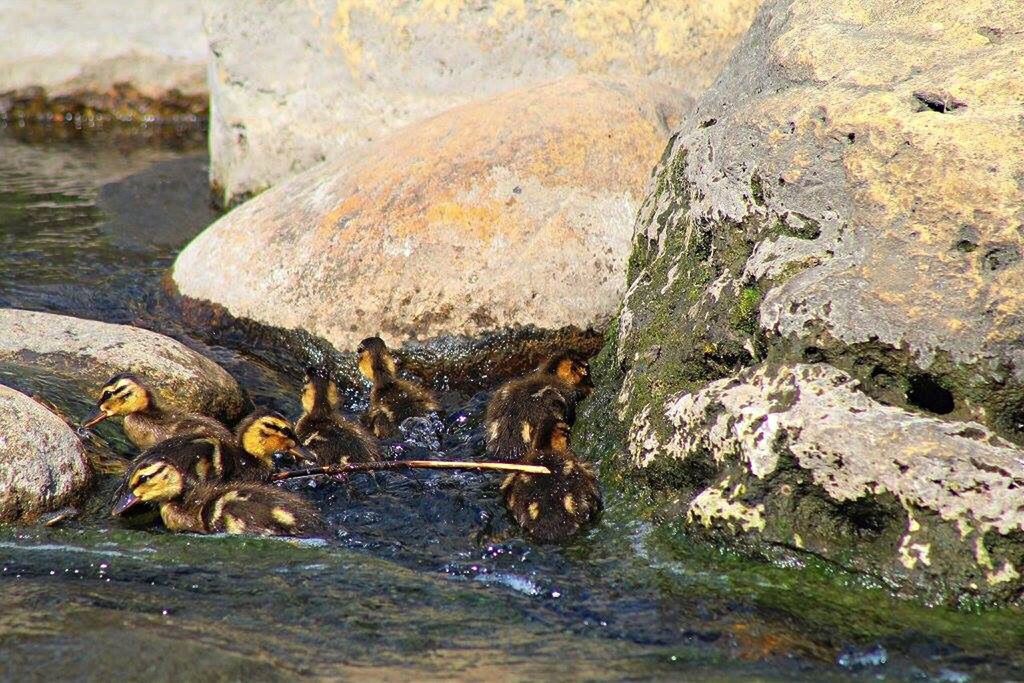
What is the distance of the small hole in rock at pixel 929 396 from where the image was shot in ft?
15.9

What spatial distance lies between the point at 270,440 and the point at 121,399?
0.89 m

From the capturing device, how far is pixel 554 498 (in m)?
5.41

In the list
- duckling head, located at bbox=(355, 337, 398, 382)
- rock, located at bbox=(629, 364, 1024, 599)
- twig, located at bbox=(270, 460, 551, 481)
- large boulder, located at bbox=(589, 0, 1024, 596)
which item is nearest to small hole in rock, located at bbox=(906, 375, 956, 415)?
large boulder, located at bbox=(589, 0, 1024, 596)

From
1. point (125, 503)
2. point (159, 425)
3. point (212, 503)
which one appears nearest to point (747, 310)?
point (212, 503)

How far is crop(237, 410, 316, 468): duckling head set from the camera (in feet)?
20.7

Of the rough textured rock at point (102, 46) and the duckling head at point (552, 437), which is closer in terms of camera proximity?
the duckling head at point (552, 437)

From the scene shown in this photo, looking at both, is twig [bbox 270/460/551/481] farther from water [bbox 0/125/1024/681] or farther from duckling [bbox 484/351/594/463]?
duckling [bbox 484/351/594/463]

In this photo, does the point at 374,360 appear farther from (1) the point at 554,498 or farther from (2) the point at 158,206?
(2) the point at 158,206

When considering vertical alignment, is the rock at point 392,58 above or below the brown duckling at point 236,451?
above

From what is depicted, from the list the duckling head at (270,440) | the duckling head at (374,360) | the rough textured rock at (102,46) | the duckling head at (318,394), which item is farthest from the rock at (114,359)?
the rough textured rock at (102,46)

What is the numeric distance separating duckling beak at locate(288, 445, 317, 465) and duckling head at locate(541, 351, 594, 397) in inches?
53.9

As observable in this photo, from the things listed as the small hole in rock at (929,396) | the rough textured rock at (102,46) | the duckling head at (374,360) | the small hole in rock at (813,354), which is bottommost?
the duckling head at (374,360)

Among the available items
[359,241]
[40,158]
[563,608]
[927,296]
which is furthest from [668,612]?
[40,158]

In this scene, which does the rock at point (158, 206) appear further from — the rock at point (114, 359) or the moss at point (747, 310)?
the moss at point (747, 310)
